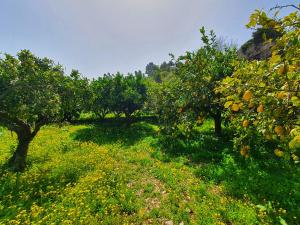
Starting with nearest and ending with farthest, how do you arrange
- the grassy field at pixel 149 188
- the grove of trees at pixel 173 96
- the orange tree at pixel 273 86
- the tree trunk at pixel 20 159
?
the orange tree at pixel 273 86, the grove of trees at pixel 173 96, the grassy field at pixel 149 188, the tree trunk at pixel 20 159

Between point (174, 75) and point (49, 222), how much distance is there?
581 inches

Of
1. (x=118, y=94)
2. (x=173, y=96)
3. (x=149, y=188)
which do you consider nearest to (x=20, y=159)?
(x=149, y=188)

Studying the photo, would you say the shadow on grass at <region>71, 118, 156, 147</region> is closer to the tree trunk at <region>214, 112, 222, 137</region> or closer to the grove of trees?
the grove of trees

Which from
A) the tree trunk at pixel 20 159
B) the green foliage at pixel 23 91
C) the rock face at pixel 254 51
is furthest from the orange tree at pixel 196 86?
→ the rock face at pixel 254 51

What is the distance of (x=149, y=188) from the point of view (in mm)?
11414

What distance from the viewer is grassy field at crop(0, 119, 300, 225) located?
29.2 ft

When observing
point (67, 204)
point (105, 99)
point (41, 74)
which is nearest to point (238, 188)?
point (67, 204)

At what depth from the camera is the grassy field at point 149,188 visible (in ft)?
29.2

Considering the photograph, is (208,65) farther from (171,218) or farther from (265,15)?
(265,15)

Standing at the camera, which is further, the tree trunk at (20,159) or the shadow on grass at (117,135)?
the shadow on grass at (117,135)

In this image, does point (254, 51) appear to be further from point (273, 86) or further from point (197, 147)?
point (273, 86)

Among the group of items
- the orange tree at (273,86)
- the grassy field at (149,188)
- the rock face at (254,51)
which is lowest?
the grassy field at (149,188)

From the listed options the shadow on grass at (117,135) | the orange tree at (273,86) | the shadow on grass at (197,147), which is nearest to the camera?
the orange tree at (273,86)

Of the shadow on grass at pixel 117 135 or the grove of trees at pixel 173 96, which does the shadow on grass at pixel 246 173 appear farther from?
the shadow on grass at pixel 117 135
